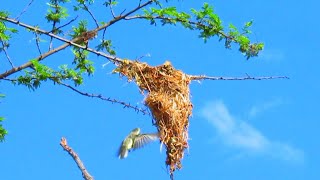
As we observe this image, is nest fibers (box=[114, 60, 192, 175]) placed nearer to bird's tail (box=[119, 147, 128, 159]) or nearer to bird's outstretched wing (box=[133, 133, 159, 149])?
bird's outstretched wing (box=[133, 133, 159, 149])

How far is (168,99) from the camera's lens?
6324 millimetres

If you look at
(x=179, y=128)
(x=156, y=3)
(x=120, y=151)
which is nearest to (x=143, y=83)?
(x=179, y=128)

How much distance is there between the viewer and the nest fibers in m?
6.06

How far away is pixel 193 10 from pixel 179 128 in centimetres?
222

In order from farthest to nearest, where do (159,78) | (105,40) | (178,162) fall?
(105,40) → (159,78) → (178,162)

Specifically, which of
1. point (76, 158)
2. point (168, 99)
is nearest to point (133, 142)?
point (168, 99)

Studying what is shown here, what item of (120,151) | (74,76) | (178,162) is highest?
(74,76)

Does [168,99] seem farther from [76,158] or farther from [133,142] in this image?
[133,142]

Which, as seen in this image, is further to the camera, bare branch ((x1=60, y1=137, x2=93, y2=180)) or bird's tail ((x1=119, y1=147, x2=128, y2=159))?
Answer: bird's tail ((x1=119, y1=147, x2=128, y2=159))

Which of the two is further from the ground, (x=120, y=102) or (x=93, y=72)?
(x=93, y=72)

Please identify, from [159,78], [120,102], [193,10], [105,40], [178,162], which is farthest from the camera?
[105,40]

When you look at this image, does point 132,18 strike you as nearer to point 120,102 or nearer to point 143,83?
point 120,102

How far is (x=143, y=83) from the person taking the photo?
649 centimetres

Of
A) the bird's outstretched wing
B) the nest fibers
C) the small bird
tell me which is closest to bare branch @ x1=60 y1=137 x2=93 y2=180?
the nest fibers
